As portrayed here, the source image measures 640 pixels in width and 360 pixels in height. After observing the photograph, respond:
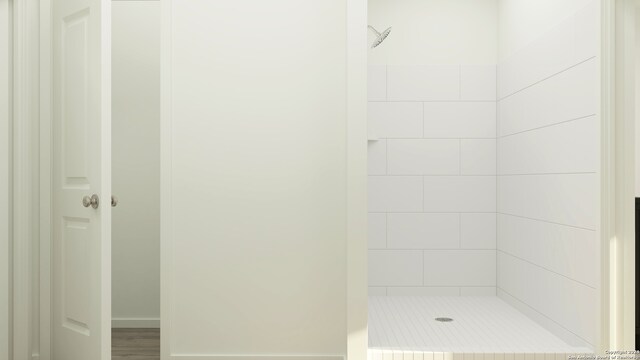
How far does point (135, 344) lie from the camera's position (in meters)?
3.63

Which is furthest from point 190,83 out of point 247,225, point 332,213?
point 332,213

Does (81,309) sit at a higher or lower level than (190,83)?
lower

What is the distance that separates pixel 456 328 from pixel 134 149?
2.37m

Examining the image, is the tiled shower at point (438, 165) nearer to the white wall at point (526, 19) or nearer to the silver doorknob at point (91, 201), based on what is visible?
the white wall at point (526, 19)

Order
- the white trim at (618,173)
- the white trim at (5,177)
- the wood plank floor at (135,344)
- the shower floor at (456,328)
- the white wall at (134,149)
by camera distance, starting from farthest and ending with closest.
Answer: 1. the white wall at (134,149)
2. the wood plank floor at (135,344)
3. the white trim at (5,177)
4. the shower floor at (456,328)
5. the white trim at (618,173)

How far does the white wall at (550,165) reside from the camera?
2820mm

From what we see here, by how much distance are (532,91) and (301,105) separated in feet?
4.55

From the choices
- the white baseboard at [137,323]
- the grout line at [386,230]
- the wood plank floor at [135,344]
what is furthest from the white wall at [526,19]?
the white baseboard at [137,323]

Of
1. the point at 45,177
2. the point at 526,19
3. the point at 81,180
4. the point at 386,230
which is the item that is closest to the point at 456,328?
the point at 386,230

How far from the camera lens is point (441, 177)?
413 cm

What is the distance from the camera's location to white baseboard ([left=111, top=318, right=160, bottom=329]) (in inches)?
159

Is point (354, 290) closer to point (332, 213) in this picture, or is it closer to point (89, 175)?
point (332, 213)

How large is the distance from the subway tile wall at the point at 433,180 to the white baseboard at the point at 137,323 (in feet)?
4.87

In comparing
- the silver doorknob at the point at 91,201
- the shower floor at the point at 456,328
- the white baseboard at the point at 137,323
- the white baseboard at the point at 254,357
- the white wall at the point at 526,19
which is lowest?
the white baseboard at the point at 137,323
